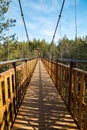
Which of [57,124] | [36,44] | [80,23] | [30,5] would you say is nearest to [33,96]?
[57,124]

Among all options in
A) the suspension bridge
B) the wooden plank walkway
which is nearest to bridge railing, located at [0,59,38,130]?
the suspension bridge

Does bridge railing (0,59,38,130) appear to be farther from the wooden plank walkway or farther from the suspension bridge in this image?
the wooden plank walkway

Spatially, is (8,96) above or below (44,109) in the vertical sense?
above

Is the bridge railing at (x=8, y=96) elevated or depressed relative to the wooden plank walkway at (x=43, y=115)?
elevated

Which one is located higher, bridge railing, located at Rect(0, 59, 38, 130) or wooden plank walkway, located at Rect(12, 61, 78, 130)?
bridge railing, located at Rect(0, 59, 38, 130)

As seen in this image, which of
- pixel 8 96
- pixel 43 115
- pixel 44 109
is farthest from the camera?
pixel 44 109

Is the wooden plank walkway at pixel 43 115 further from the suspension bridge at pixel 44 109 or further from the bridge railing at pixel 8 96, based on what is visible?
the bridge railing at pixel 8 96

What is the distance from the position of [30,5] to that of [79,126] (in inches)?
399

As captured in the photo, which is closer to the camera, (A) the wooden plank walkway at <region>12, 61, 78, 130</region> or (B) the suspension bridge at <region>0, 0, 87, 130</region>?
(B) the suspension bridge at <region>0, 0, 87, 130</region>

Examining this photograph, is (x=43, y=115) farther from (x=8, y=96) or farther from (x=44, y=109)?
(x=8, y=96)

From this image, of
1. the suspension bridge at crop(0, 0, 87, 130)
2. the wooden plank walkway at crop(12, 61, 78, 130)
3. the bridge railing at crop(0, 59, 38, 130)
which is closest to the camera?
the bridge railing at crop(0, 59, 38, 130)

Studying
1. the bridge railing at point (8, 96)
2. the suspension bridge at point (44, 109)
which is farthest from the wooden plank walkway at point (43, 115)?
the bridge railing at point (8, 96)

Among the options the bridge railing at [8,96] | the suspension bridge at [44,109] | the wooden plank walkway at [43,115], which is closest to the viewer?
the bridge railing at [8,96]

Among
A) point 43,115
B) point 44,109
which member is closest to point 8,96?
point 43,115
